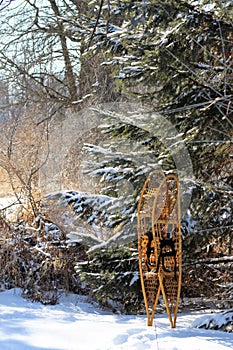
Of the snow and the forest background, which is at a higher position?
the forest background

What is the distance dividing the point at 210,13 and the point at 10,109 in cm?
794

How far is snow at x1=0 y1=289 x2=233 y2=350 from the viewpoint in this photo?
13.2 ft

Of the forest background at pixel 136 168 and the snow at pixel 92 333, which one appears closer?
the snow at pixel 92 333

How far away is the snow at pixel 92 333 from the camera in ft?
13.2

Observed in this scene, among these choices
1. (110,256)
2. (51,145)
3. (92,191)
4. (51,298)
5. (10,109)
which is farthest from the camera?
(10,109)

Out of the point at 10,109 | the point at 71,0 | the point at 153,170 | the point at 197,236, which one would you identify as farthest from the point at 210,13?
the point at 10,109

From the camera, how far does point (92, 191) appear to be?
328 inches

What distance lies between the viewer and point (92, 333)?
14.8 ft

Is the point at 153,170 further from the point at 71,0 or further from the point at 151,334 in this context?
the point at 71,0

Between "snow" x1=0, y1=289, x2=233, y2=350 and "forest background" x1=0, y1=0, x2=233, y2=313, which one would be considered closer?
"snow" x1=0, y1=289, x2=233, y2=350

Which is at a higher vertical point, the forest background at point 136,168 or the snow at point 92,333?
the forest background at point 136,168

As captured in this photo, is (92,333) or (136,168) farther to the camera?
(136,168)

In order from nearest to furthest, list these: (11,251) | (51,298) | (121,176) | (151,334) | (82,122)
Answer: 1. (151,334)
2. (121,176)
3. (51,298)
4. (11,251)
5. (82,122)

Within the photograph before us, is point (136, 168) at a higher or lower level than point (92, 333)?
higher
